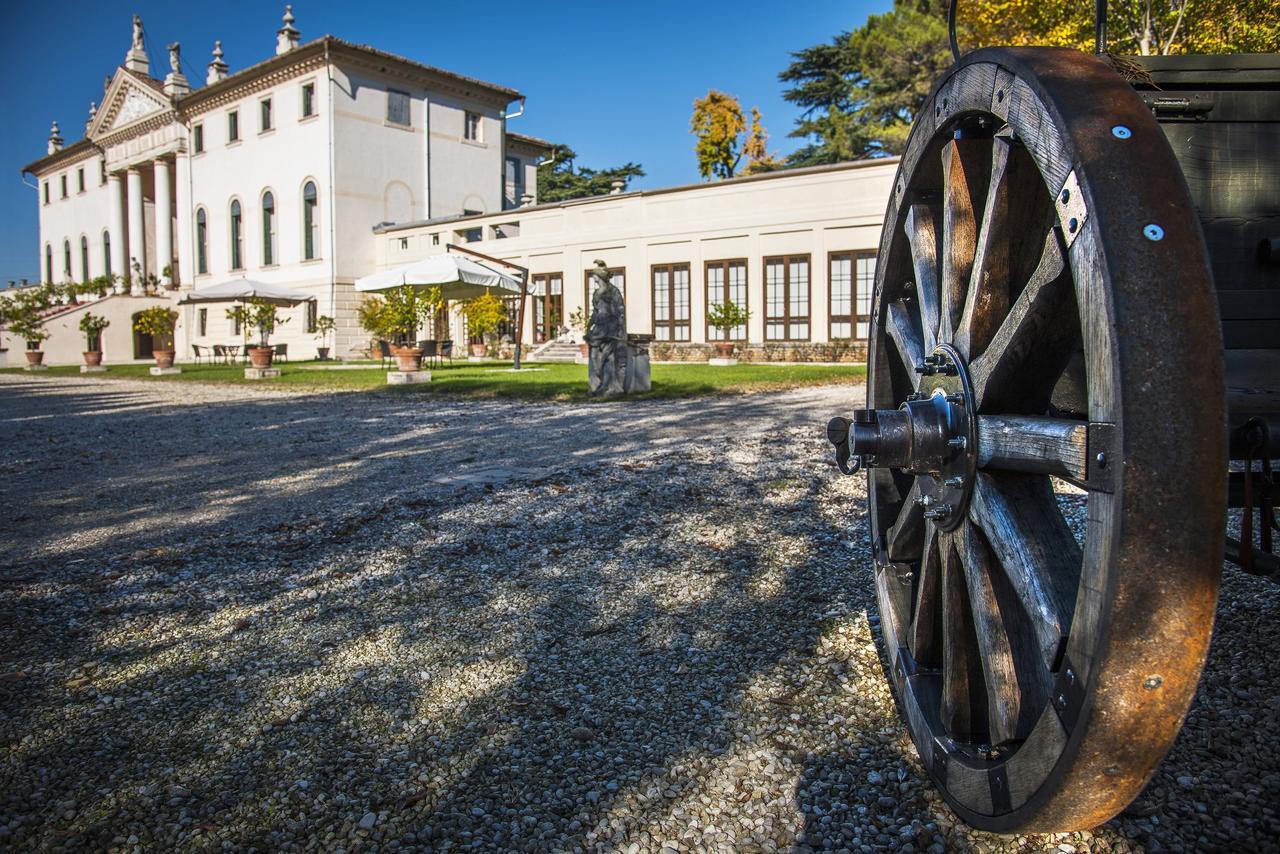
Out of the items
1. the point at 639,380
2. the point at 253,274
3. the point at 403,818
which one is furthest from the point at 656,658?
the point at 253,274

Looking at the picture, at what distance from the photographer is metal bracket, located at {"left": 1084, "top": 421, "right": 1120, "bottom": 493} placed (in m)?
0.94

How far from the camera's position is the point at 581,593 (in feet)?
9.84

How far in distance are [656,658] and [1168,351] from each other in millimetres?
1741

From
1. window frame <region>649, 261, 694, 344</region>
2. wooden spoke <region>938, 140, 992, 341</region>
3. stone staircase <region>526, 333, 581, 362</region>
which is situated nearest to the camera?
wooden spoke <region>938, 140, 992, 341</region>

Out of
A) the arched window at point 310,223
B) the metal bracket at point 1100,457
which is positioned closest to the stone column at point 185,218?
the arched window at point 310,223

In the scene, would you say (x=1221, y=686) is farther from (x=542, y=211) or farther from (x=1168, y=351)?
(x=542, y=211)

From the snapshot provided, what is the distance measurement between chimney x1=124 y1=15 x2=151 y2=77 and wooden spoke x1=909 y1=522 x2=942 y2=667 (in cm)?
5417

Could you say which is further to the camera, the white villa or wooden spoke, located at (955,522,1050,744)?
the white villa

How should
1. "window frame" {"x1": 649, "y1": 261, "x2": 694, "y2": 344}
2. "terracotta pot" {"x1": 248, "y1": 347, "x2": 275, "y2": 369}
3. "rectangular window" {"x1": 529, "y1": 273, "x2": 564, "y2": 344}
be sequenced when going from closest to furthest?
"terracotta pot" {"x1": 248, "y1": 347, "x2": 275, "y2": 369} < "window frame" {"x1": 649, "y1": 261, "x2": 694, "y2": 344} < "rectangular window" {"x1": 529, "y1": 273, "x2": 564, "y2": 344}

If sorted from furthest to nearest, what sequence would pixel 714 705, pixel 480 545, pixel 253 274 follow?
pixel 253 274 → pixel 480 545 → pixel 714 705

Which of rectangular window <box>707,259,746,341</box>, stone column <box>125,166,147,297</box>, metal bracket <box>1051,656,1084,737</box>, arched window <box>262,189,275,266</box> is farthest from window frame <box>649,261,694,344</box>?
stone column <box>125,166,147,297</box>

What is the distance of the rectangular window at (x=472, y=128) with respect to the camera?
36594 mm

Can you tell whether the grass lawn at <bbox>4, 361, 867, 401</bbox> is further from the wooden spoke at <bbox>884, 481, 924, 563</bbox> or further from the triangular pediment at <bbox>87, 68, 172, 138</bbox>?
the triangular pediment at <bbox>87, 68, 172, 138</bbox>

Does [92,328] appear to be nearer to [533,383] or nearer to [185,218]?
[185,218]
